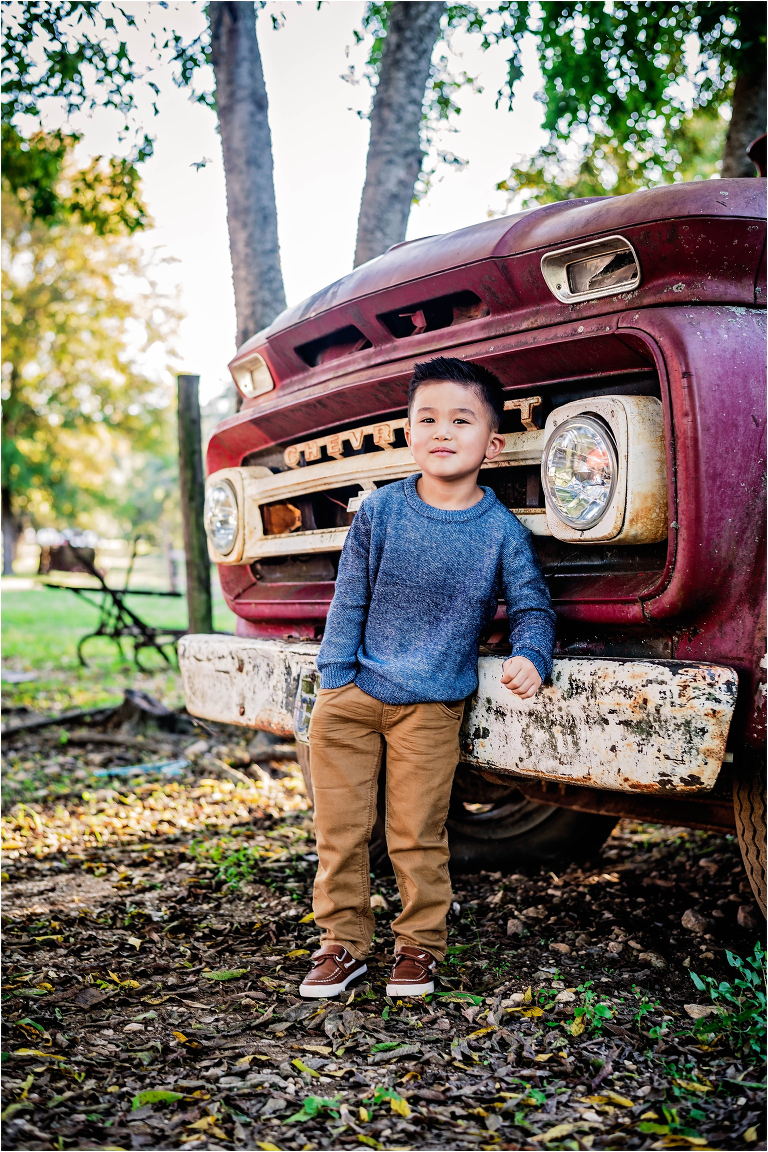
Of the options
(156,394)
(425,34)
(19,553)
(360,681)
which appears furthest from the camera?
(19,553)

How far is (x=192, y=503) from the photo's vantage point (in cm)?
529

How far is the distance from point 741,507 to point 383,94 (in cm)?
413

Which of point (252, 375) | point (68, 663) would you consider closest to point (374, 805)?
point (252, 375)

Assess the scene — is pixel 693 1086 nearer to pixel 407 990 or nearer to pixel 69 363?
pixel 407 990

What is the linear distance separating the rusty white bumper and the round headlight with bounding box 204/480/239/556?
1.30 meters

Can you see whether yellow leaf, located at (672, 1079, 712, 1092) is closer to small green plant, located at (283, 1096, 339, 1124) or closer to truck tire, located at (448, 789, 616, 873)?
small green plant, located at (283, 1096, 339, 1124)

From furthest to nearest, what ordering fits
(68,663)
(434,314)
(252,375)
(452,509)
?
(68,663), (252,375), (434,314), (452,509)

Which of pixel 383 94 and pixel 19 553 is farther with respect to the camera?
pixel 19 553

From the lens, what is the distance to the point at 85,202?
23.9ft

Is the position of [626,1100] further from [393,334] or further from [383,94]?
[383,94]

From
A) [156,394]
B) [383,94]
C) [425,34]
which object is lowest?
[383,94]

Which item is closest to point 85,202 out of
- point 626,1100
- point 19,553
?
point 626,1100

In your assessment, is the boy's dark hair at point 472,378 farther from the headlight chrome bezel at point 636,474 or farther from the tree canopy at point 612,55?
the tree canopy at point 612,55

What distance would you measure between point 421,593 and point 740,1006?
43.0 inches
